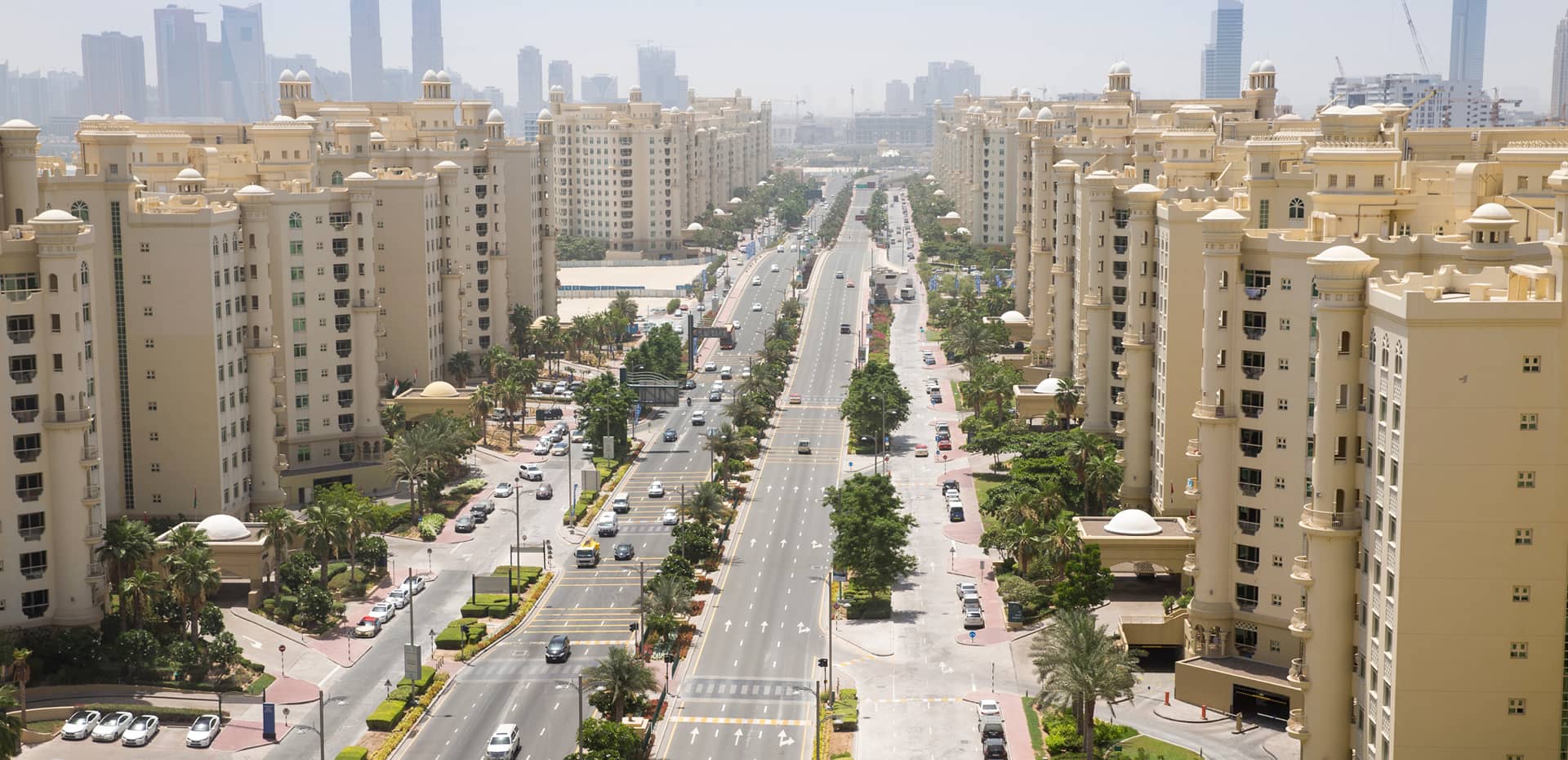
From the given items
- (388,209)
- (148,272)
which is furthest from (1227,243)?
(388,209)

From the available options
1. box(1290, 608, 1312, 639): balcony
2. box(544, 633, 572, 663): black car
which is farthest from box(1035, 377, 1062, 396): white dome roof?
box(1290, 608, 1312, 639): balcony

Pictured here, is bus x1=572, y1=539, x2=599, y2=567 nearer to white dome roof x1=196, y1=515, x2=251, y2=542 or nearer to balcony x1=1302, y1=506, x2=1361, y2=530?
white dome roof x1=196, y1=515, x2=251, y2=542

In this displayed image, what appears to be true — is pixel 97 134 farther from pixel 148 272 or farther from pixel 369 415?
pixel 369 415

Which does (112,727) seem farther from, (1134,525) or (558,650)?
(1134,525)

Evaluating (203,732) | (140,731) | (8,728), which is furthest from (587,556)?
(8,728)

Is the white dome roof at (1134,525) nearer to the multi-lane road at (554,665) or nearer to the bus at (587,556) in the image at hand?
the multi-lane road at (554,665)
